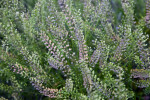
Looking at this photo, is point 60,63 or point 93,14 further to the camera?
point 93,14

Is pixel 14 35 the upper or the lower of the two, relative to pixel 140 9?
lower

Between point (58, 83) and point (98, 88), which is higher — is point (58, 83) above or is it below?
below

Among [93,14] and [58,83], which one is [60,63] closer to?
[58,83]

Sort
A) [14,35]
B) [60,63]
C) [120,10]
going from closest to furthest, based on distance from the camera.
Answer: [60,63]
[14,35]
[120,10]

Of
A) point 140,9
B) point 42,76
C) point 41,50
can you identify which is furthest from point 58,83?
point 140,9

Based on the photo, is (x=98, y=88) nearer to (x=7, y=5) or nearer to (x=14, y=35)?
(x=14, y=35)

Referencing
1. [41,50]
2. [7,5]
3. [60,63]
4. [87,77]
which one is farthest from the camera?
[7,5]

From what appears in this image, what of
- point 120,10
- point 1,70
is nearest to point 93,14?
point 120,10

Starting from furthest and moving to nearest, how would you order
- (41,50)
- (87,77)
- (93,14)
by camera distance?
1. (41,50)
2. (93,14)
3. (87,77)

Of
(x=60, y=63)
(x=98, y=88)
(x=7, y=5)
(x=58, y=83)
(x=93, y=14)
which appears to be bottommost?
(x=58, y=83)
